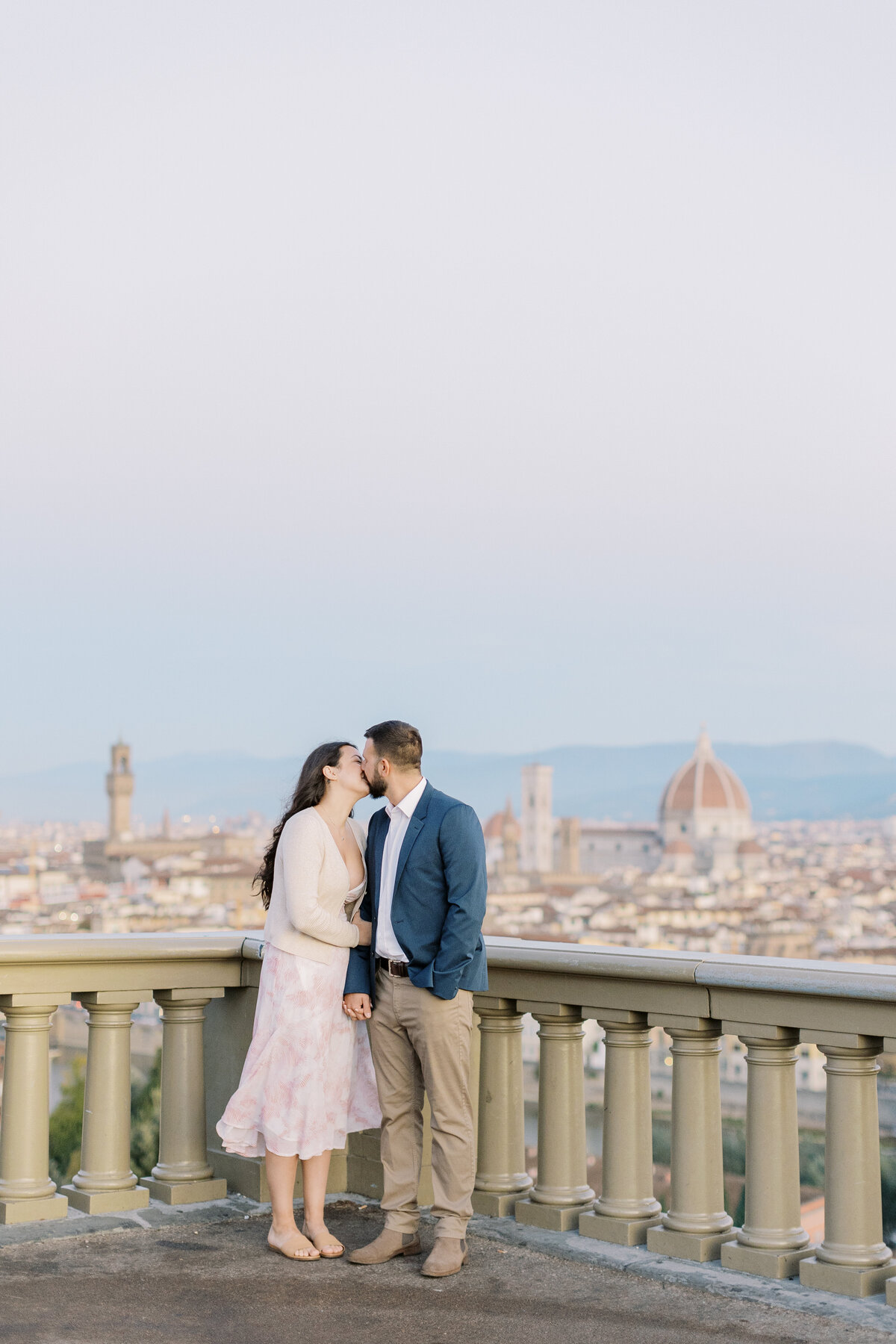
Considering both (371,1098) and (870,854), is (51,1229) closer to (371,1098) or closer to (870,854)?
(371,1098)

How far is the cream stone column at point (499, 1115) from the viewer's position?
468cm

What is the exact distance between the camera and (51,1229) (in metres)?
4.47

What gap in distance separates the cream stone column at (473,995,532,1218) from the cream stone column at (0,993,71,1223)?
1366 mm

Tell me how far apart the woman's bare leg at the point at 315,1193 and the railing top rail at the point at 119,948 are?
901mm

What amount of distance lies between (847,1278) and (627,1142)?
0.77 meters

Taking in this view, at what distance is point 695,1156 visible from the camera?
4.16 metres

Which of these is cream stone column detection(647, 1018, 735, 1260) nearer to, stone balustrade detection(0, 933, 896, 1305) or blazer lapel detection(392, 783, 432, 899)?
stone balustrade detection(0, 933, 896, 1305)

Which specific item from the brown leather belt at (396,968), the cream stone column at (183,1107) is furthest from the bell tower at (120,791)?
the brown leather belt at (396,968)

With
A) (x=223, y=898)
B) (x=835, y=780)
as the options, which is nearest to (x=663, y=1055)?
(x=223, y=898)

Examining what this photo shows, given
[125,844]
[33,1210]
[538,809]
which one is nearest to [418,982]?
[33,1210]

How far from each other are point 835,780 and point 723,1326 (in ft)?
597

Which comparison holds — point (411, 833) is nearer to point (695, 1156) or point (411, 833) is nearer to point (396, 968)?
point (396, 968)

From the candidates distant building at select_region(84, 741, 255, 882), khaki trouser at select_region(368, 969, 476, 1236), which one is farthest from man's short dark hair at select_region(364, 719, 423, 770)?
distant building at select_region(84, 741, 255, 882)

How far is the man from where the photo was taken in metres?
4.06
